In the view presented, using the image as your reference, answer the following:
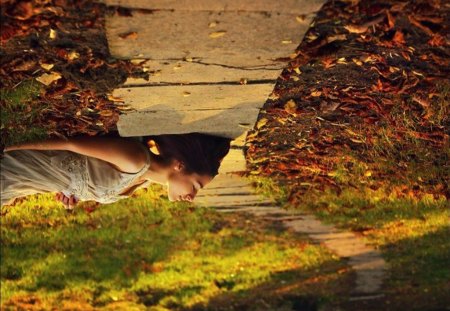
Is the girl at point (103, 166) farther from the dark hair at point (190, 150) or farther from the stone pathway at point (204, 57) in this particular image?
the stone pathway at point (204, 57)

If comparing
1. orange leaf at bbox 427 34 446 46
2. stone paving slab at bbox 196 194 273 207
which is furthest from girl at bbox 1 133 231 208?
orange leaf at bbox 427 34 446 46

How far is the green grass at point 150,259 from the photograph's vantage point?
6230 mm

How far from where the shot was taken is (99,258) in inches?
260

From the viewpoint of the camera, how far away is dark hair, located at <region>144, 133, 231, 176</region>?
4.38 metres

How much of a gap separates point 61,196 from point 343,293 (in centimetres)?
417

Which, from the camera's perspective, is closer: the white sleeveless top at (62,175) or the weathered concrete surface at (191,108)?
the weathered concrete surface at (191,108)

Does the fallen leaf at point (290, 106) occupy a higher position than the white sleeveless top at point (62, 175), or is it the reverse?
the fallen leaf at point (290, 106)

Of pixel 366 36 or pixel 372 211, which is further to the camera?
pixel 372 211

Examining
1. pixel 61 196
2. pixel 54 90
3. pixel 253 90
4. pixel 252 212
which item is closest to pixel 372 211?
pixel 252 212

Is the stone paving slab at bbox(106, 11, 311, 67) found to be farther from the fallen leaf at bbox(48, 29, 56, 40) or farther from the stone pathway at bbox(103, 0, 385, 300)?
→ the fallen leaf at bbox(48, 29, 56, 40)

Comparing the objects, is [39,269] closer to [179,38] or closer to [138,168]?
[138,168]

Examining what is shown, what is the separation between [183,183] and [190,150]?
25cm

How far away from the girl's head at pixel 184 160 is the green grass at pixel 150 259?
5.11 ft

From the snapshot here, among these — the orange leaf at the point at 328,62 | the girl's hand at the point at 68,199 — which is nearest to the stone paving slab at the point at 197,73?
the orange leaf at the point at 328,62
